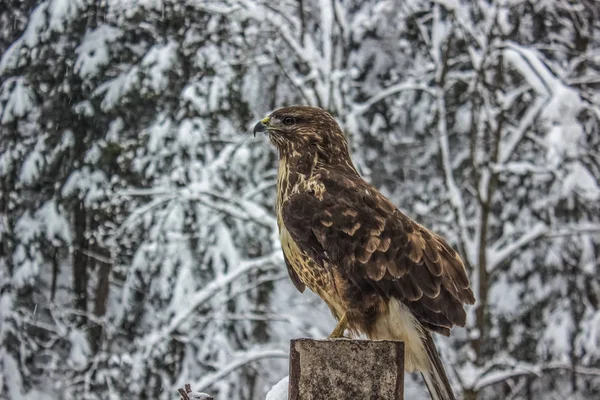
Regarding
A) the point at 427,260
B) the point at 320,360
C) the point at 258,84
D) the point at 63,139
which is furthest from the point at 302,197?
the point at 63,139

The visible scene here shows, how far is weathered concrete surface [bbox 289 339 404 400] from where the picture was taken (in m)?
2.37

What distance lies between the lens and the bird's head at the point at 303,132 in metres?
3.42

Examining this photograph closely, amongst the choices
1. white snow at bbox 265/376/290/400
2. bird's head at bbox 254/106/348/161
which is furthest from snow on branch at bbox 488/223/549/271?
white snow at bbox 265/376/290/400

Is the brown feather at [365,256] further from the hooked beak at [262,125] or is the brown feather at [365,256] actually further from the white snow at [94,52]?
the white snow at [94,52]

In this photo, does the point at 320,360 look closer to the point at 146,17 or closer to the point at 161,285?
the point at 161,285

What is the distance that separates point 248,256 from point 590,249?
4176 millimetres

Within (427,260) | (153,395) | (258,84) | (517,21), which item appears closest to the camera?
(427,260)

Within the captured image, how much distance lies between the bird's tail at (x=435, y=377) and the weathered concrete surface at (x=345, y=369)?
0.56 m

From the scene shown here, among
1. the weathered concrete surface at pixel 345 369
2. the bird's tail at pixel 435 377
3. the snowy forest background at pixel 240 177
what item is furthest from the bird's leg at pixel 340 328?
the snowy forest background at pixel 240 177

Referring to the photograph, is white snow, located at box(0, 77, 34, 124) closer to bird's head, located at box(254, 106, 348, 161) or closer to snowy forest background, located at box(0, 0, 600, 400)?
snowy forest background, located at box(0, 0, 600, 400)

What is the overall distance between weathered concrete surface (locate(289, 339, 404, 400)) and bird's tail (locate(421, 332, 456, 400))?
56 cm

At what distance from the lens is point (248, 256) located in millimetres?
11688

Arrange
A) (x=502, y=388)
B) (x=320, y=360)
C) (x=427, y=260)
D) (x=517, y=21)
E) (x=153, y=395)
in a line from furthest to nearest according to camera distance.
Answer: (x=502, y=388) < (x=153, y=395) < (x=517, y=21) < (x=427, y=260) < (x=320, y=360)

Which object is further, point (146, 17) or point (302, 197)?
point (146, 17)
